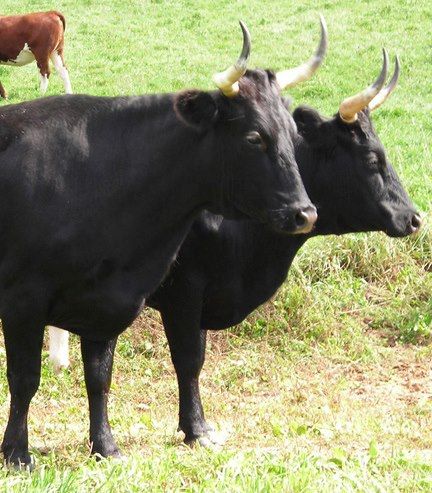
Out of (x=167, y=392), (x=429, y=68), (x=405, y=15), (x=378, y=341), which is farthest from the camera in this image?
(x=405, y=15)

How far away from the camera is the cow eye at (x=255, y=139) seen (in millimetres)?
5359

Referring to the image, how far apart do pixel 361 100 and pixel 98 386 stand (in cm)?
218

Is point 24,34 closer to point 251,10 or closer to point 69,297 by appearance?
point 251,10

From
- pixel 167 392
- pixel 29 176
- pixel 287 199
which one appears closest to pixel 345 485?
pixel 287 199

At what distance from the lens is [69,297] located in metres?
5.51

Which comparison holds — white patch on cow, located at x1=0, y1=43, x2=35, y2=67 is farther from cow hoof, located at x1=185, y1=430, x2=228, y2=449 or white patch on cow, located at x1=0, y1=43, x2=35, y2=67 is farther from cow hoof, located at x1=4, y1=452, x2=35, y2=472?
cow hoof, located at x1=4, y1=452, x2=35, y2=472

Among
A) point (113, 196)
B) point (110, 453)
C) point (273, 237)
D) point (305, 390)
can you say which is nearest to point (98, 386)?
point (110, 453)

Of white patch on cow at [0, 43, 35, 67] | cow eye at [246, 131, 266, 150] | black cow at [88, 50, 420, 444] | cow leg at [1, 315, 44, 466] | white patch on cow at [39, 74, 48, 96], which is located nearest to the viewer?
cow eye at [246, 131, 266, 150]

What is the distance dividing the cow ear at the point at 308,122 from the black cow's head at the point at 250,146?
0.94 metres

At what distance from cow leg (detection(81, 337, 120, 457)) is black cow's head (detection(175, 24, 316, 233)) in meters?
1.12

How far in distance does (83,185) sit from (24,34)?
40.7ft

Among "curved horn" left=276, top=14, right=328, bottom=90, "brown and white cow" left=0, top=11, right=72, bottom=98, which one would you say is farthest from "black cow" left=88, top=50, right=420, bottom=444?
A: "brown and white cow" left=0, top=11, right=72, bottom=98

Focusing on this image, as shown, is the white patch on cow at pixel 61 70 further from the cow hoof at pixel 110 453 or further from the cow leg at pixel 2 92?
the cow hoof at pixel 110 453

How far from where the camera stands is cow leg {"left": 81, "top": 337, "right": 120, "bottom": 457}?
6.03 metres
